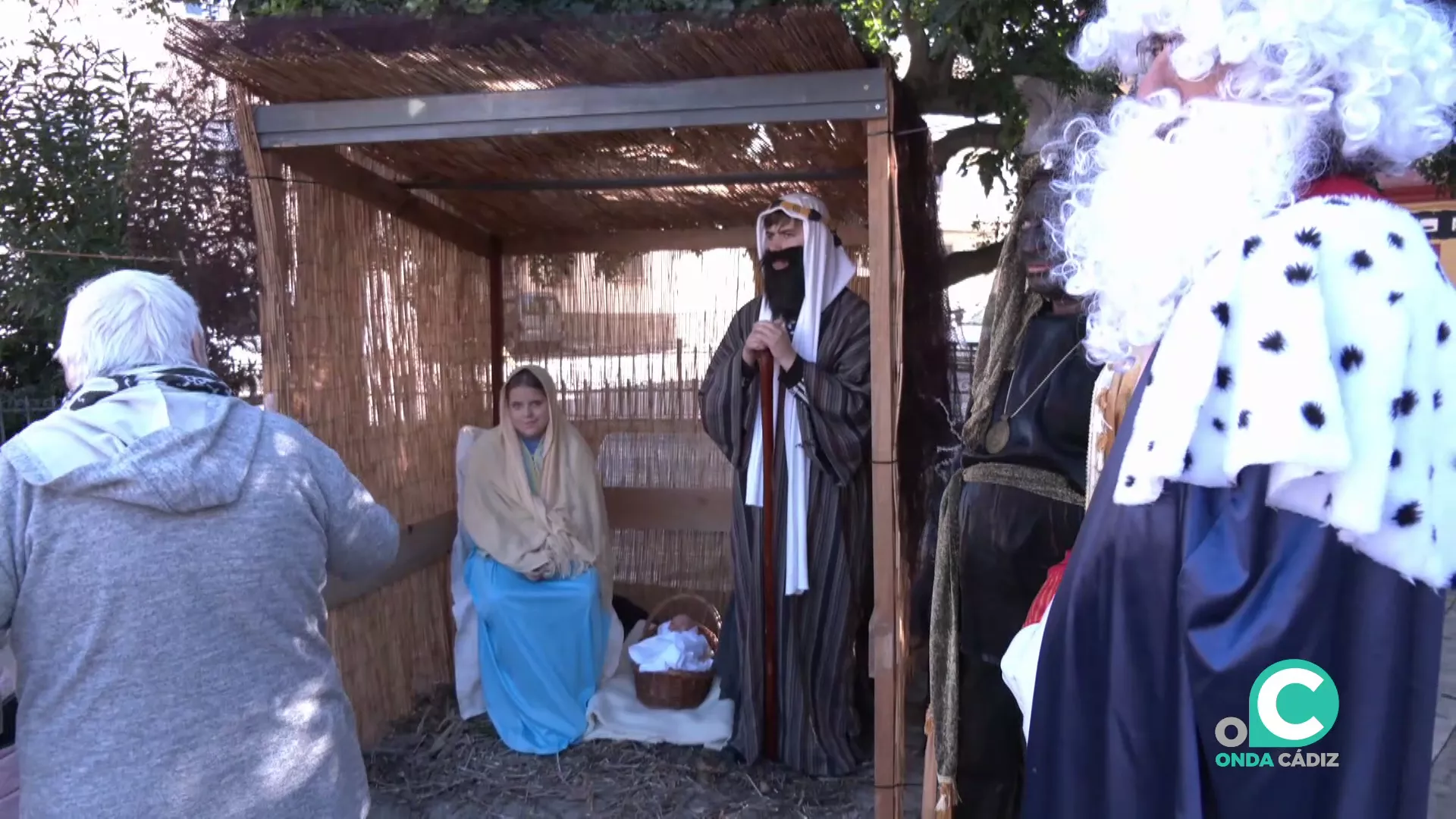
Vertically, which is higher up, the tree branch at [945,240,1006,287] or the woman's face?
the tree branch at [945,240,1006,287]

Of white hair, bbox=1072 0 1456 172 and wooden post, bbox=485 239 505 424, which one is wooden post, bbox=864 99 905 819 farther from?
wooden post, bbox=485 239 505 424

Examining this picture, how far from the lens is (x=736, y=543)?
3.83 m

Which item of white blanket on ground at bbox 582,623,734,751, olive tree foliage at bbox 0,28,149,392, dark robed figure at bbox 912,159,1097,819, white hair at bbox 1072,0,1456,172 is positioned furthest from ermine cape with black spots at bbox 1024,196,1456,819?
olive tree foliage at bbox 0,28,149,392

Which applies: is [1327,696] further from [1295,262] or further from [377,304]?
[377,304]

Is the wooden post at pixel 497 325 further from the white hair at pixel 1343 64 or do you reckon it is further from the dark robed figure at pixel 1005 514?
the white hair at pixel 1343 64

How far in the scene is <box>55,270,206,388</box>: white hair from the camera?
1.87 metres

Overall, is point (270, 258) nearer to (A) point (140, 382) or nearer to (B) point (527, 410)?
(B) point (527, 410)

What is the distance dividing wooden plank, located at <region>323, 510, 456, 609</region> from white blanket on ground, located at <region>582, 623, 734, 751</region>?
1016mm

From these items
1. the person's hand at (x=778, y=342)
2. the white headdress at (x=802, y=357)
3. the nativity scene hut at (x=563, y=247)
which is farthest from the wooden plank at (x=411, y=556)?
the person's hand at (x=778, y=342)

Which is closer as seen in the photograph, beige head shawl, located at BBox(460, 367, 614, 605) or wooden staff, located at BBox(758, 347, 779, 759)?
wooden staff, located at BBox(758, 347, 779, 759)

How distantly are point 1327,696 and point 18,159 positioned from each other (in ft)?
17.7

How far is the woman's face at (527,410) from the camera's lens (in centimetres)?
434

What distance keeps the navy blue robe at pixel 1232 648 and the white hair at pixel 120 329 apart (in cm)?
173

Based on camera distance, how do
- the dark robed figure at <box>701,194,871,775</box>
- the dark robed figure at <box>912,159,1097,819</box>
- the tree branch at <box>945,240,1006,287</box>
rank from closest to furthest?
the dark robed figure at <box>912,159,1097,819</box> → the dark robed figure at <box>701,194,871,775</box> → the tree branch at <box>945,240,1006,287</box>
